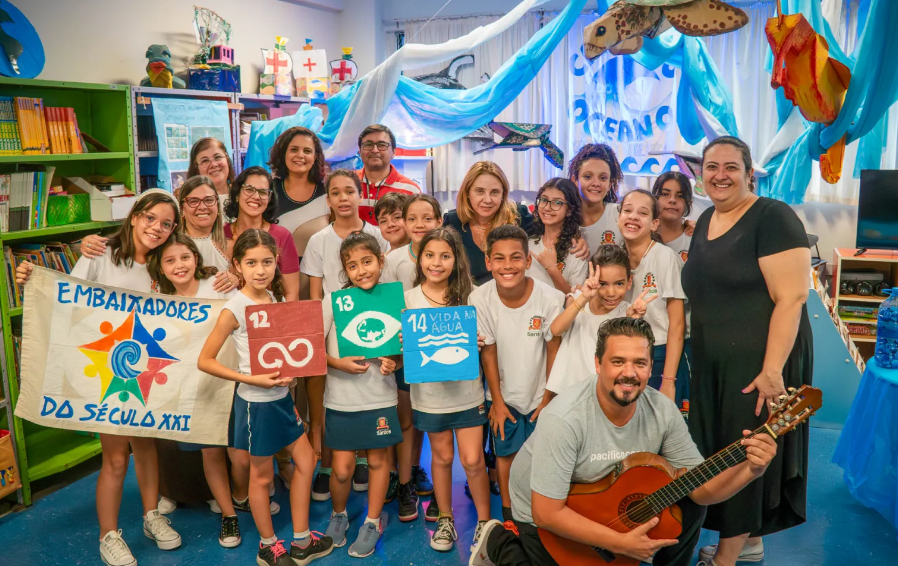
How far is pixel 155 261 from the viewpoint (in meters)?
3.17

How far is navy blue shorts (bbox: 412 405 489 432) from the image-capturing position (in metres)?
3.05

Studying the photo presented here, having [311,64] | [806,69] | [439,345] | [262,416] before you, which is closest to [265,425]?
[262,416]

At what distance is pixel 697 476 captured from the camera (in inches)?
87.4

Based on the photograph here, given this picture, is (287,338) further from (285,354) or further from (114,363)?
(114,363)

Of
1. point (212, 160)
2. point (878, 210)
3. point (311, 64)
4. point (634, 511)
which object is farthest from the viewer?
point (311, 64)

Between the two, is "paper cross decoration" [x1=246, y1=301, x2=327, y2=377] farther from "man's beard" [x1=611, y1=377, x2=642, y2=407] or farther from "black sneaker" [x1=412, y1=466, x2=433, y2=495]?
"man's beard" [x1=611, y1=377, x2=642, y2=407]

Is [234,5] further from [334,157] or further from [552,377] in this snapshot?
[552,377]

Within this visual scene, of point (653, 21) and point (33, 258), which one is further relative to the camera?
point (33, 258)

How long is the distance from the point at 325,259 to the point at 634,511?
190 cm

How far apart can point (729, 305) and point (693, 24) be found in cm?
131

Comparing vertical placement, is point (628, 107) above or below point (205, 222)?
above

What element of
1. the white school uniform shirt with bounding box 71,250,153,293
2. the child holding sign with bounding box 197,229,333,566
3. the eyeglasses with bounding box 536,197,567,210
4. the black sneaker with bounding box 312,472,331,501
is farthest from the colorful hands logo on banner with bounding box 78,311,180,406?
the eyeglasses with bounding box 536,197,567,210

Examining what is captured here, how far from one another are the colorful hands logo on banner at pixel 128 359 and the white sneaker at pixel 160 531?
1.82 feet

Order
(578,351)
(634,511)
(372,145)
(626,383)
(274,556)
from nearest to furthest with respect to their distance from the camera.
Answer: (626,383)
(634,511)
(578,351)
(274,556)
(372,145)
